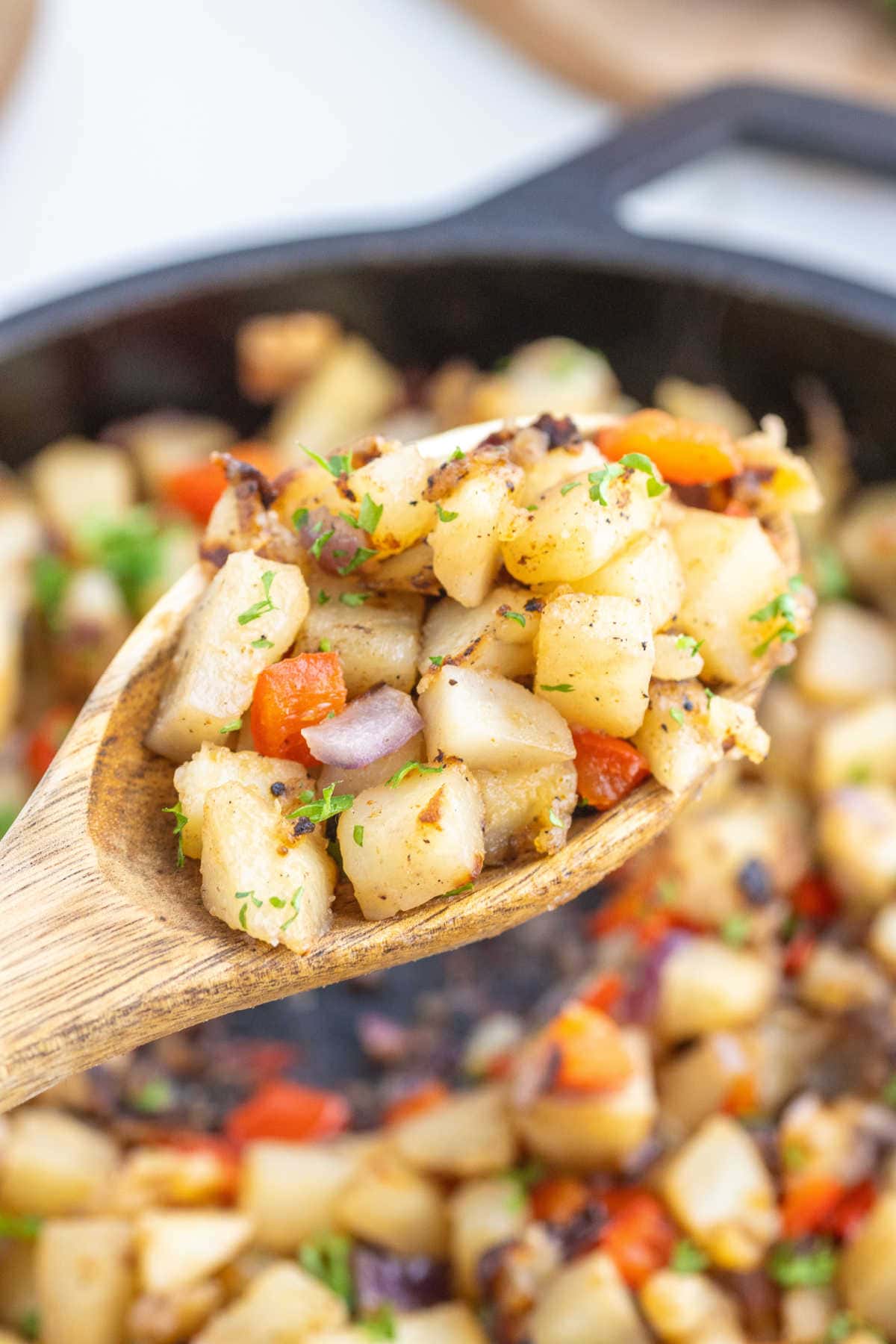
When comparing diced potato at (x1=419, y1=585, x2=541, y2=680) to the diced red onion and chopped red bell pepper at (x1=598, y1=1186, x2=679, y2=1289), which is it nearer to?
the diced red onion

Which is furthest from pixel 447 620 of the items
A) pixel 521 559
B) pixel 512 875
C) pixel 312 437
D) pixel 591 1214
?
pixel 312 437

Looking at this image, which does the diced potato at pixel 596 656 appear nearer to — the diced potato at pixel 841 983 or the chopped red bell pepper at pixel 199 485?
the diced potato at pixel 841 983

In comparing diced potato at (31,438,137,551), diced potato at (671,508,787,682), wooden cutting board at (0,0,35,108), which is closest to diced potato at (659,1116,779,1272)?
diced potato at (671,508,787,682)

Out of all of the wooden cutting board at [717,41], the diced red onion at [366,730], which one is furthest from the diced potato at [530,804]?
the wooden cutting board at [717,41]

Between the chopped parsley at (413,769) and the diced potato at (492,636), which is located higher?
the diced potato at (492,636)

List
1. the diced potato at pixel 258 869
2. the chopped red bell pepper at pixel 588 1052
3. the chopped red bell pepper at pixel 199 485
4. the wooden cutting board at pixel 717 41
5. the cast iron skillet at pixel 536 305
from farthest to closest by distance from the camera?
the wooden cutting board at pixel 717 41 → the chopped red bell pepper at pixel 199 485 → the cast iron skillet at pixel 536 305 → the chopped red bell pepper at pixel 588 1052 → the diced potato at pixel 258 869

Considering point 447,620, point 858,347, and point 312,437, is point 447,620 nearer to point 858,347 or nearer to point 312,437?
point 858,347

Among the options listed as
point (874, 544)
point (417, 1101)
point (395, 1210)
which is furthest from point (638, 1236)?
point (874, 544)
